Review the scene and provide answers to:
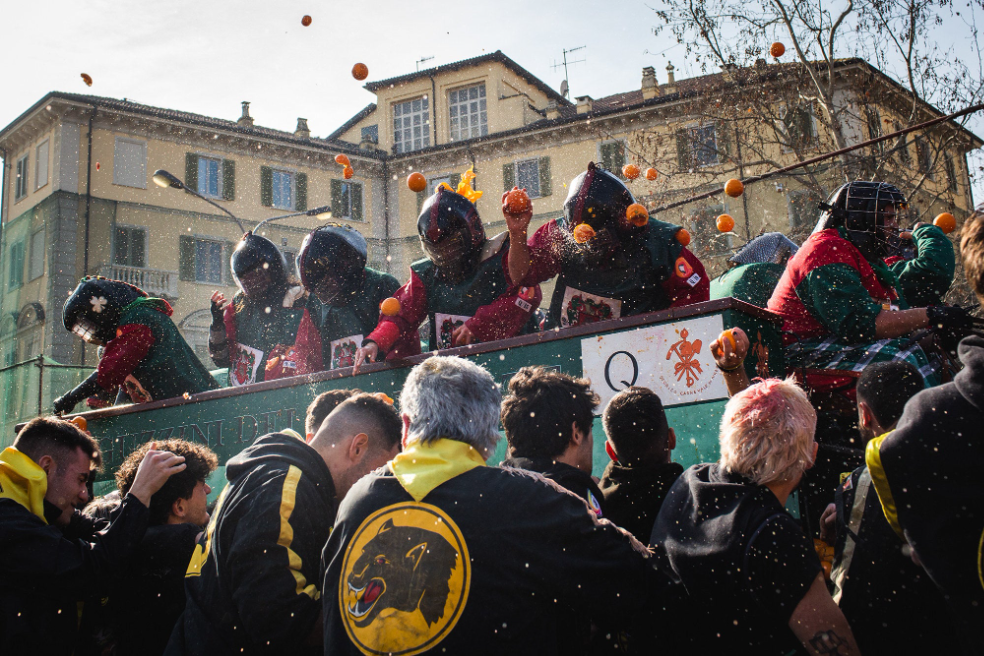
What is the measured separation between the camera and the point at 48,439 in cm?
393

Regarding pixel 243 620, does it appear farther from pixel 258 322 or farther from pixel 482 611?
pixel 258 322

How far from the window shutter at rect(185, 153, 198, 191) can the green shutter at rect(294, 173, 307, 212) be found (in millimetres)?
3723

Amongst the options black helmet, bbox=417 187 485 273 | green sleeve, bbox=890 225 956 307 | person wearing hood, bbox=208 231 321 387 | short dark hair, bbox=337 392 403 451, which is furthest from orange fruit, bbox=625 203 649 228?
person wearing hood, bbox=208 231 321 387

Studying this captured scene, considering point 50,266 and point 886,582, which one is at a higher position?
point 50,266

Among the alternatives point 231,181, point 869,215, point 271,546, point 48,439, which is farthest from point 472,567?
point 231,181

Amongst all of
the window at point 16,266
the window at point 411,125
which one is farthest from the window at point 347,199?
the window at point 16,266

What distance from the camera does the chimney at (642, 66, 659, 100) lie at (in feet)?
95.3

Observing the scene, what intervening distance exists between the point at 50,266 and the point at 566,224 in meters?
25.4

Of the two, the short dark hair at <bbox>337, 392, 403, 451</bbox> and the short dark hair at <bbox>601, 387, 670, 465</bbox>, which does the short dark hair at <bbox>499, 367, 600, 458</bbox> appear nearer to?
the short dark hair at <bbox>601, 387, 670, 465</bbox>

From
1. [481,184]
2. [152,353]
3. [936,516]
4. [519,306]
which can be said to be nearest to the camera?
[936,516]

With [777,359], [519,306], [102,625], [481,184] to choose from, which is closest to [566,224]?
[519,306]

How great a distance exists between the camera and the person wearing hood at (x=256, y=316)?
23.2 ft

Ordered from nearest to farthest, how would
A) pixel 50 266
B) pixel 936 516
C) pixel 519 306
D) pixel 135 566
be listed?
pixel 936 516 < pixel 135 566 < pixel 519 306 < pixel 50 266

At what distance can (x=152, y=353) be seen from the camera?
6.88 meters
